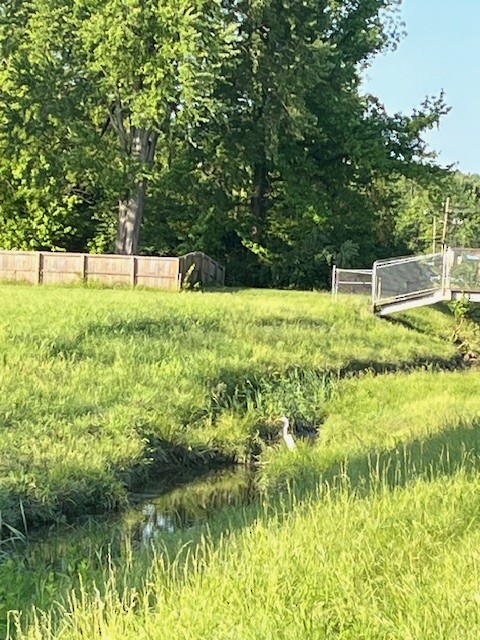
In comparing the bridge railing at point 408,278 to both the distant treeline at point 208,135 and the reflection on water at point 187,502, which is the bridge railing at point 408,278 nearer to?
the distant treeline at point 208,135

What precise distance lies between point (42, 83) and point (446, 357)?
17757 mm

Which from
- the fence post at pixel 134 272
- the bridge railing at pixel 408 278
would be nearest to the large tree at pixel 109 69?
the fence post at pixel 134 272

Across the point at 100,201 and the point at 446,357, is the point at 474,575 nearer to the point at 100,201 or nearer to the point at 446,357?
the point at 446,357

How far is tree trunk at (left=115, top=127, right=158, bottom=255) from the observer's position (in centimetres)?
3341

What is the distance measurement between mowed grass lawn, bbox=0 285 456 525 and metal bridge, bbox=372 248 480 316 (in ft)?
8.63

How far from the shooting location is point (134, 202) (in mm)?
33719

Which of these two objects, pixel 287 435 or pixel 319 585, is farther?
pixel 287 435

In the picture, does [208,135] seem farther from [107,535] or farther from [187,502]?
Result: [107,535]

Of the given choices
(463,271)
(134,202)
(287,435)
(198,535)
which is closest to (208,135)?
(134,202)

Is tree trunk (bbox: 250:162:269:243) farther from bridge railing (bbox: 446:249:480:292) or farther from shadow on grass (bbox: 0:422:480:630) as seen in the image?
shadow on grass (bbox: 0:422:480:630)

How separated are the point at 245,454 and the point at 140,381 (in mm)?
2455

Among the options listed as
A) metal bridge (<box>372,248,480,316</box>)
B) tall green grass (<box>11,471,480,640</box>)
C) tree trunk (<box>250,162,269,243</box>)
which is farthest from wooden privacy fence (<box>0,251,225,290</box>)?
tall green grass (<box>11,471,480,640</box>)

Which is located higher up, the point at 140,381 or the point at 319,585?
the point at 319,585

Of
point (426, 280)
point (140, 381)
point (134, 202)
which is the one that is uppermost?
point (134, 202)
